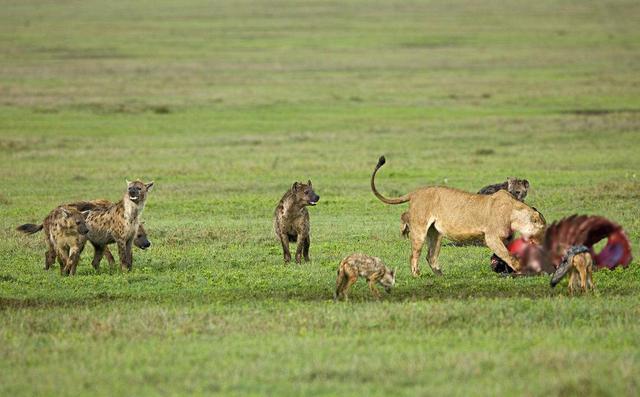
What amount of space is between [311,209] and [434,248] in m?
Result: 7.39

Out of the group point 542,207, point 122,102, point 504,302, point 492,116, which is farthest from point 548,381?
point 122,102

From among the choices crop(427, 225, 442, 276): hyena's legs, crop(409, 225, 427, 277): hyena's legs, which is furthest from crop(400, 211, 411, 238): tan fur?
crop(409, 225, 427, 277): hyena's legs

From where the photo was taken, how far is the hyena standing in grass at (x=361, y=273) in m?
11.6

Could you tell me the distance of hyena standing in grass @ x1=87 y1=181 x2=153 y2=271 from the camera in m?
14.1

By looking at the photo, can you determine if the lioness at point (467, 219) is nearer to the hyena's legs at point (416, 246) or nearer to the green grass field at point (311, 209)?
the hyena's legs at point (416, 246)

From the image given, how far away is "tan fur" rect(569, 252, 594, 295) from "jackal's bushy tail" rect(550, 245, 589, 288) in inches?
1.7

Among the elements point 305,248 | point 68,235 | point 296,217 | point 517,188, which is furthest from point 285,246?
point 517,188

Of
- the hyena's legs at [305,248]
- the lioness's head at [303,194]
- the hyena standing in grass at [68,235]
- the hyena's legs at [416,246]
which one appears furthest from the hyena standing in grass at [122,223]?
the hyena's legs at [416,246]

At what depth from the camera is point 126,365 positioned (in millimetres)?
8859

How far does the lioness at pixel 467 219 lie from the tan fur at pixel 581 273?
962 mm

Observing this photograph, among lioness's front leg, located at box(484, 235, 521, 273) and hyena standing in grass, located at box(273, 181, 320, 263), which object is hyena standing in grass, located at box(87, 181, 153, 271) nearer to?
hyena standing in grass, located at box(273, 181, 320, 263)

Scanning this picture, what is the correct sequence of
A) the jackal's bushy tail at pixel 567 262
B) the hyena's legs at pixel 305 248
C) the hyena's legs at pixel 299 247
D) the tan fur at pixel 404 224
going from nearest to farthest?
the jackal's bushy tail at pixel 567 262 < the hyena's legs at pixel 299 247 < the hyena's legs at pixel 305 248 < the tan fur at pixel 404 224

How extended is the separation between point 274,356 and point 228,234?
27.2 ft

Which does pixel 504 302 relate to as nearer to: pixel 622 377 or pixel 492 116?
pixel 622 377
